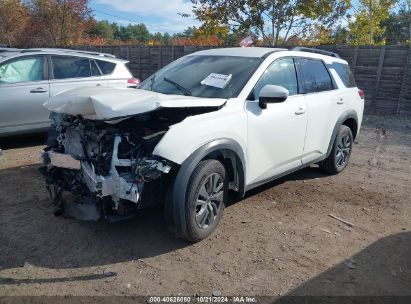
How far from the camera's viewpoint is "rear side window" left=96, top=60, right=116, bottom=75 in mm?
8125

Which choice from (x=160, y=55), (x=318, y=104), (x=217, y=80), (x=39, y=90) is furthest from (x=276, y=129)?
(x=160, y=55)

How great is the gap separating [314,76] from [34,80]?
4561 millimetres

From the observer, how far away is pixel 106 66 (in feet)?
27.0

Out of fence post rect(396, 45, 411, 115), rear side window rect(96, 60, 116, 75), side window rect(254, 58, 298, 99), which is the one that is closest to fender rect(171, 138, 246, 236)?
side window rect(254, 58, 298, 99)

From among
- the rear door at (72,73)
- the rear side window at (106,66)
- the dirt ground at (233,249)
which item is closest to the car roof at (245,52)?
the dirt ground at (233,249)

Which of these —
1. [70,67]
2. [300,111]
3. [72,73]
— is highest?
[70,67]

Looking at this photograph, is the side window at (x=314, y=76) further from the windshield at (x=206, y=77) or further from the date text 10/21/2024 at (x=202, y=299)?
the date text 10/21/2024 at (x=202, y=299)

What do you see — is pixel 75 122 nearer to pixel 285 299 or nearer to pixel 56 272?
pixel 56 272

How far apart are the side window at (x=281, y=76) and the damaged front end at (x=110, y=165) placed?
117 cm

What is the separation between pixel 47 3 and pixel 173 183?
26422 millimetres

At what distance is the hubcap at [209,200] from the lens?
392 centimetres

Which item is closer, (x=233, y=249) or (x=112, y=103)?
(x=112, y=103)

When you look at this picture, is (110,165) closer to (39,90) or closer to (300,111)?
(300,111)

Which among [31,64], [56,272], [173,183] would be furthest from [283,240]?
[31,64]
